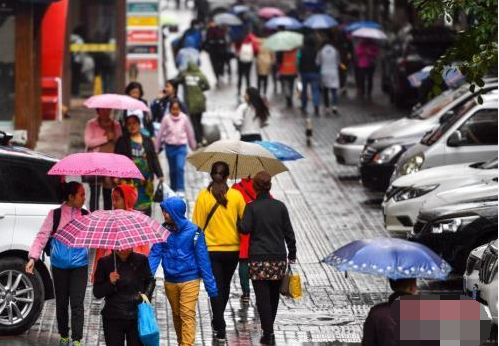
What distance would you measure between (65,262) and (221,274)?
1602 mm

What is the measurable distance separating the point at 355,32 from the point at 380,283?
62.2ft

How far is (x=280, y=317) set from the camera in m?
14.5

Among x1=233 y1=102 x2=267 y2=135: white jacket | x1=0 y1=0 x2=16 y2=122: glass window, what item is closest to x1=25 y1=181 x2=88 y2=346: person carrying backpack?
x1=233 y1=102 x2=267 y2=135: white jacket

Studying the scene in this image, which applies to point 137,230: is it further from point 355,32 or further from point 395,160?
point 355,32

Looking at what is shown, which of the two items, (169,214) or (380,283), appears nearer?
(169,214)

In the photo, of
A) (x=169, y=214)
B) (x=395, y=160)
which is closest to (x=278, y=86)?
(x=395, y=160)

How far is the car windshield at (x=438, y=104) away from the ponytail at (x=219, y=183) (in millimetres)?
9256

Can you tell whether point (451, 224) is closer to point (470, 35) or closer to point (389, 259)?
point (470, 35)

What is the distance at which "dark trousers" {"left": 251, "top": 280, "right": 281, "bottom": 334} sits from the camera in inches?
513

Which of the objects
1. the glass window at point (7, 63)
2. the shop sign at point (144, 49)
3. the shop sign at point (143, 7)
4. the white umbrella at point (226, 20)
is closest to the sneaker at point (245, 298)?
the glass window at point (7, 63)

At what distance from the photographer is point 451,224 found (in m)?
15.5

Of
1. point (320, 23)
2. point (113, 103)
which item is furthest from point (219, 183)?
point (320, 23)

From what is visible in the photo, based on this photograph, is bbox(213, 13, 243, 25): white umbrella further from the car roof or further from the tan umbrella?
the car roof

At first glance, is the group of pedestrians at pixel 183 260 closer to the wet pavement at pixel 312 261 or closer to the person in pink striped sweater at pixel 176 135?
the wet pavement at pixel 312 261
